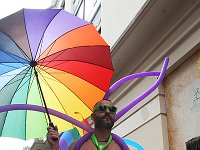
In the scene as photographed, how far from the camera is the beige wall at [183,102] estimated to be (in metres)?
6.18

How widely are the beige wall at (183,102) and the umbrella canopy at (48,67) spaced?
2.25 metres

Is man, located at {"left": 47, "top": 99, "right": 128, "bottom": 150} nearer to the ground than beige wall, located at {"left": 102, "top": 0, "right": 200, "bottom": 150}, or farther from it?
nearer to the ground

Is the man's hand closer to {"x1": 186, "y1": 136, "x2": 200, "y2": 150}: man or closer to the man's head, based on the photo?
the man's head

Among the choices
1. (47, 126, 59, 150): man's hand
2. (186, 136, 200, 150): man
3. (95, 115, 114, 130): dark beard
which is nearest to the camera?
(47, 126, 59, 150): man's hand

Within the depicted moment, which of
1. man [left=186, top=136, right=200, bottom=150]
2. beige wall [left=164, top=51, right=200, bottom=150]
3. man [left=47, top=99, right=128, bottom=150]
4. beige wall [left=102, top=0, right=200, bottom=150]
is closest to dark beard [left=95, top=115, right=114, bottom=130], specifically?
man [left=47, top=99, right=128, bottom=150]

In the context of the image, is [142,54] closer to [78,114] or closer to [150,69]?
[150,69]

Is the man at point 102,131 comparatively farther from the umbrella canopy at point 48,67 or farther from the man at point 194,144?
the man at point 194,144

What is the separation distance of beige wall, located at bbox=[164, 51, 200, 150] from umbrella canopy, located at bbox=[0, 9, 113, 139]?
88.4 inches

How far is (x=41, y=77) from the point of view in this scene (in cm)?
412

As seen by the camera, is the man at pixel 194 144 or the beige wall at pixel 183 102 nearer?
the man at pixel 194 144

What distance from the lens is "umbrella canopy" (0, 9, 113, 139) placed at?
4.02m

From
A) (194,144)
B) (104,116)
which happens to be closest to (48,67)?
(104,116)

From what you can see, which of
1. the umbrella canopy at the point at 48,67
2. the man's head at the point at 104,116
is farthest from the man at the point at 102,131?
the umbrella canopy at the point at 48,67

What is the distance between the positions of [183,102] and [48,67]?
3179 mm
